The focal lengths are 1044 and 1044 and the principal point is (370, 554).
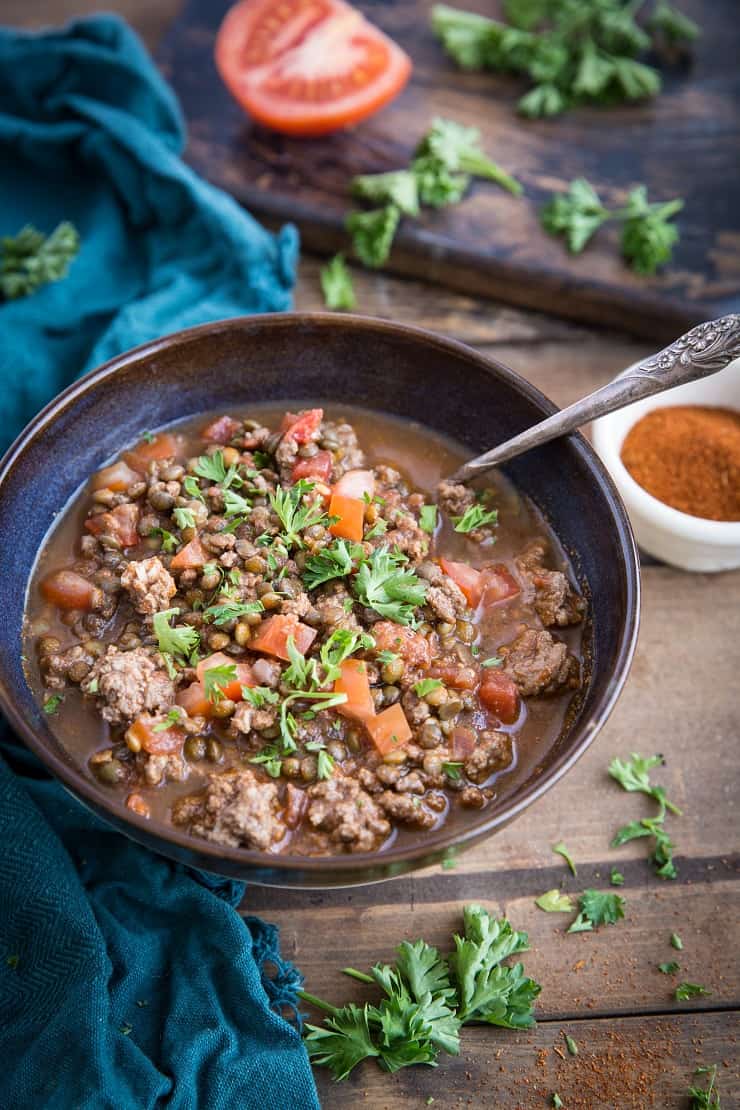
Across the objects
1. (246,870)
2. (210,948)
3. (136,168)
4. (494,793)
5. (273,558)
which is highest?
(136,168)

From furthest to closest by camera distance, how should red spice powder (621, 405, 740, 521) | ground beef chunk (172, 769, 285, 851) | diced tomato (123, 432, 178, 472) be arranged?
red spice powder (621, 405, 740, 521), diced tomato (123, 432, 178, 472), ground beef chunk (172, 769, 285, 851)

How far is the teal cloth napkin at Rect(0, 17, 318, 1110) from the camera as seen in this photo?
4117mm

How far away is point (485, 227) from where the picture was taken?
6.60 metres

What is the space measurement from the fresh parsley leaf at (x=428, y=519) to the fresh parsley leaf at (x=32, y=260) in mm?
2929

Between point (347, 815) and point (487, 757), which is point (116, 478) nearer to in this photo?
point (347, 815)

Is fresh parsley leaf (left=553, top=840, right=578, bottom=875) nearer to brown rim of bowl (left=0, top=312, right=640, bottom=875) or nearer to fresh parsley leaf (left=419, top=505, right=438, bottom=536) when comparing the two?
brown rim of bowl (left=0, top=312, right=640, bottom=875)

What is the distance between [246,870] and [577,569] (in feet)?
6.94

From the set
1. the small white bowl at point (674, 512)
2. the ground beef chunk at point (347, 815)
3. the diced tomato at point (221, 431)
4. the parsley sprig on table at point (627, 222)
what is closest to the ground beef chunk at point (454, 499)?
the small white bowl at point (674, 512)

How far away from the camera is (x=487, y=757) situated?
432 centimetres

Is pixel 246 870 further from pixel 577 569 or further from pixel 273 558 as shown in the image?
pixel 577 569

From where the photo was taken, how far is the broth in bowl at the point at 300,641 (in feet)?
13.8

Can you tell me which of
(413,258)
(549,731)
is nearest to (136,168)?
(413,258)

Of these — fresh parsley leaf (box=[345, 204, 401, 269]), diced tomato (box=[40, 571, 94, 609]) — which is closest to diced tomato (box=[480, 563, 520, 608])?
diced tomato (box=[40, 571, 94, 609])

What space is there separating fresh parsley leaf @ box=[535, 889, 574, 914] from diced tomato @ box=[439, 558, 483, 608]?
135 centimetres
